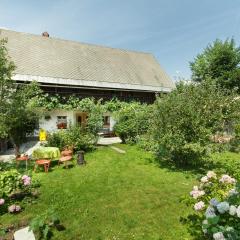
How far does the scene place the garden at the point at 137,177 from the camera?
644cm

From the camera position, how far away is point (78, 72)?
23938 millimetres

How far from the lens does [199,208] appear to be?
560 cm

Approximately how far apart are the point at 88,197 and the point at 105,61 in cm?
2040

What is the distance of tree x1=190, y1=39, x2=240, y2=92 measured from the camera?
29344 millimetres

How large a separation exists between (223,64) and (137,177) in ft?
76.0

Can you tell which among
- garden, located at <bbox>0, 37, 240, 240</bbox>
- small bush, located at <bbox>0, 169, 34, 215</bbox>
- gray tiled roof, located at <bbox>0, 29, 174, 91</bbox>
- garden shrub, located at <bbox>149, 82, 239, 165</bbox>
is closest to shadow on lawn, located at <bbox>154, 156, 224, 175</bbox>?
garden, located at <bbox>0, 37, 240, 240</bbox>

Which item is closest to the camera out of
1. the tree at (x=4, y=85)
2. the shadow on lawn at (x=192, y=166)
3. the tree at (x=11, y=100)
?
the shadow on lawn at (x=192, y=166)

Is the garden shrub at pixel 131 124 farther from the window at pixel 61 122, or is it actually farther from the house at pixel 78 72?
the window at pixel 61 122

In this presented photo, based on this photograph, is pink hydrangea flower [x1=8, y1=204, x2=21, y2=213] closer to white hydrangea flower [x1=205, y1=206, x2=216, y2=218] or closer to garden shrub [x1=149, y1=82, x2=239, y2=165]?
white hydrangea flower [x1=205, y1=206, x2=216, y2=218]

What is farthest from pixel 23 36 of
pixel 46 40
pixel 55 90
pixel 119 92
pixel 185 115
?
pixel 185 115

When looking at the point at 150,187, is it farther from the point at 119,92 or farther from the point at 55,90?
the point at 119,92

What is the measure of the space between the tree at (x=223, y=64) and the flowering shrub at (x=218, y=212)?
24.4m

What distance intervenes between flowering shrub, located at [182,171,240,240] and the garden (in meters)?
0.02

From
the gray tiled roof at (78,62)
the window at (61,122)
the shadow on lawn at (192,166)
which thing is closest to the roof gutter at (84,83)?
the gray tiled roof at (78,62)
